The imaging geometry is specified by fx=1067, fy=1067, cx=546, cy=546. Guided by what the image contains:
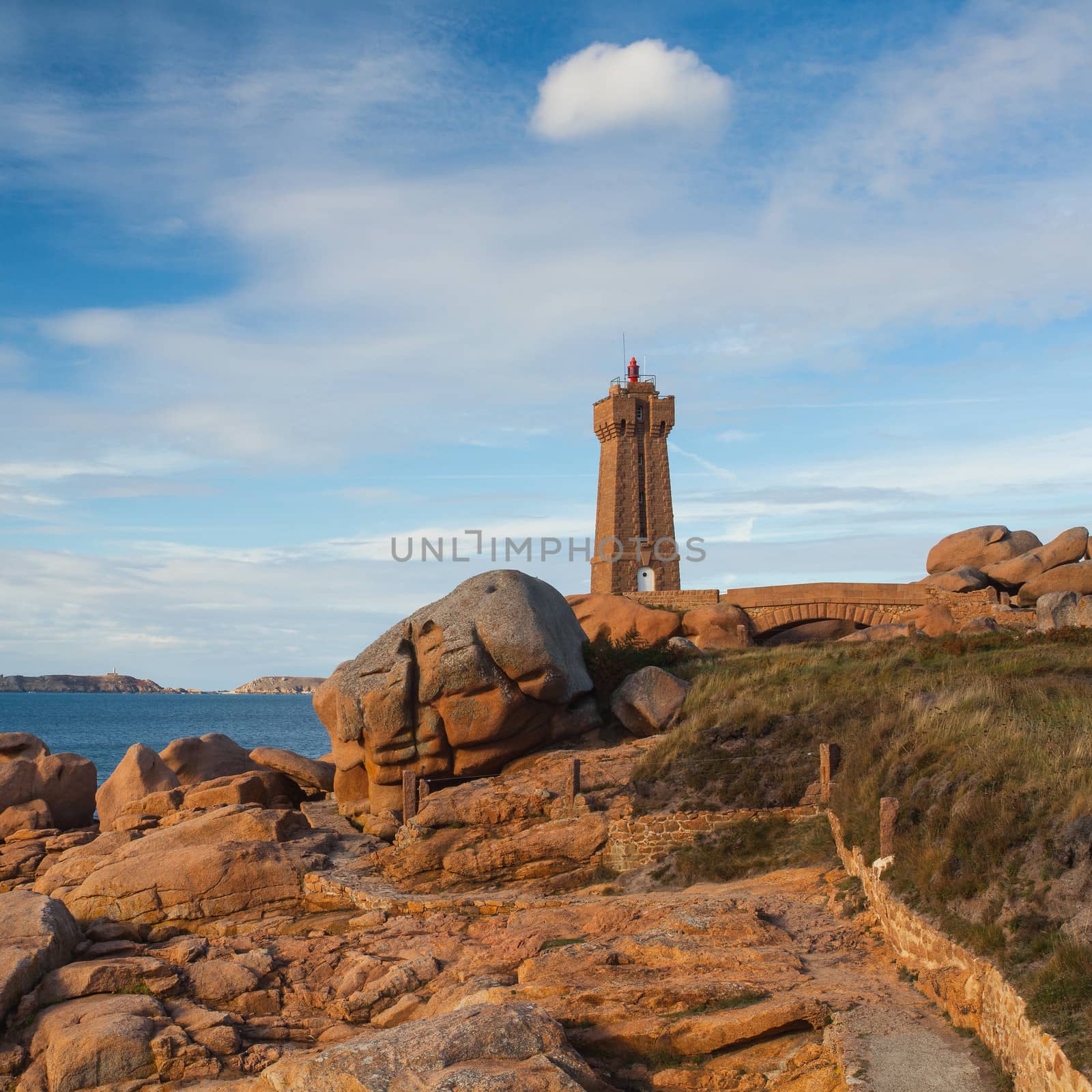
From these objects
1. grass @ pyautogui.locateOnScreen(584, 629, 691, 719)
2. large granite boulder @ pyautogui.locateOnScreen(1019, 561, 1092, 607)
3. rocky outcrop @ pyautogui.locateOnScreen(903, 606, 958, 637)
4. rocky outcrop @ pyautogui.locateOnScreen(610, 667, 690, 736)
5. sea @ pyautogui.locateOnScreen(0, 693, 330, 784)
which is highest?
large granite boulder @ pyautogui.locateOnScreen(1019, 561, 1092, 607)

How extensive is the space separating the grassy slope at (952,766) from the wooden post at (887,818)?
0.59 feet

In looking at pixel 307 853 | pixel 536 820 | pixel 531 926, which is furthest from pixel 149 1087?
pixel 536 820

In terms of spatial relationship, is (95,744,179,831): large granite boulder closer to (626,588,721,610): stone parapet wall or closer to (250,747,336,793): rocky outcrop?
(250,747,336,793): rocky outcrop

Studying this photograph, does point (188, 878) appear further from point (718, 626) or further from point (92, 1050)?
point (718, 626)

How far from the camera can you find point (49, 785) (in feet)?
89.0

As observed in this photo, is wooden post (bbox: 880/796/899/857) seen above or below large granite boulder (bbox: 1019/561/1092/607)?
below

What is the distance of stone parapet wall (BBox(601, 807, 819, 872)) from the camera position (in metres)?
17.9

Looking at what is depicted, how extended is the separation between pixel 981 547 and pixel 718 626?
11884mm

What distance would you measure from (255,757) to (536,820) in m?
9.97

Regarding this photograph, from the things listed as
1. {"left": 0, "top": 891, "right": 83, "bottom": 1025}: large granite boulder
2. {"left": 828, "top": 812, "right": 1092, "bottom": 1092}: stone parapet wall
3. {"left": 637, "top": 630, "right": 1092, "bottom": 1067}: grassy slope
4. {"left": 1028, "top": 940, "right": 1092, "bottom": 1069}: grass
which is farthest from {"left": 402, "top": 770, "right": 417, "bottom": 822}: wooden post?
{"left": 1028, "top": 940, "right": 1092, "bottom": 1069}: grass

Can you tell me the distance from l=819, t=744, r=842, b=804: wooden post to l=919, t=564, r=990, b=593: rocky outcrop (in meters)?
20.2

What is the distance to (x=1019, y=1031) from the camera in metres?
9.13

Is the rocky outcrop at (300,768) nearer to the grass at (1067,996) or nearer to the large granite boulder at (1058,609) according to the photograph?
the grass at (1067,996)

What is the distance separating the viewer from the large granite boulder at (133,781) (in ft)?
85.0
